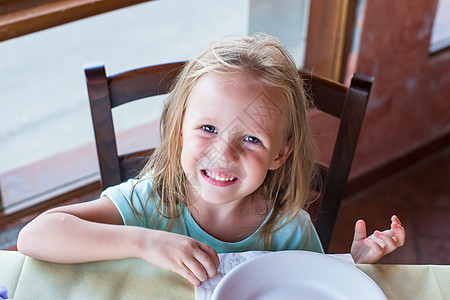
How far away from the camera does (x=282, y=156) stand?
999 millimetres

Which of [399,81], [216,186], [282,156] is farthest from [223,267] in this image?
[399,81]

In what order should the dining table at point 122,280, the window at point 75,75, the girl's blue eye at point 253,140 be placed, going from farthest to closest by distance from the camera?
1. the window at point 75,75
2. the girl's blue eye at point 253,140
3. the dining table at point 122,280

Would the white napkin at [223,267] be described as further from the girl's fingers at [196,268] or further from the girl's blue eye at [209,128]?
the girl's blue eye at [209,128]

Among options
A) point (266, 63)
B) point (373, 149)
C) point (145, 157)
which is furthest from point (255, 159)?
point (373, 149)

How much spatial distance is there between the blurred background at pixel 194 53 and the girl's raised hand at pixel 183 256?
70 centimetres

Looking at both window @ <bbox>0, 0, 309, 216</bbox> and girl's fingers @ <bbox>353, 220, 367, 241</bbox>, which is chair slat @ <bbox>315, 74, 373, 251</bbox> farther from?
window @ <bbox>0, 0, 309, 216</bbox>

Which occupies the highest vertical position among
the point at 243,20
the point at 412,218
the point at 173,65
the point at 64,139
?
the point at 173,65

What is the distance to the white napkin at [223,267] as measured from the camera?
79 centimetres

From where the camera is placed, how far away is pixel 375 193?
2.23 m

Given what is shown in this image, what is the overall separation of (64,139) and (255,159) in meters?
1.05

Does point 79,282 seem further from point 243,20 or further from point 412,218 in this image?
point 412,218

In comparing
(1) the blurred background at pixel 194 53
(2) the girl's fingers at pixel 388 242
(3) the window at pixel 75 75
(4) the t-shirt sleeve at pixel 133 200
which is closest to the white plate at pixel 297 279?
(2) the girl's fingers at pixel 388 242

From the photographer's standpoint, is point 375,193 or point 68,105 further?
point 375,193

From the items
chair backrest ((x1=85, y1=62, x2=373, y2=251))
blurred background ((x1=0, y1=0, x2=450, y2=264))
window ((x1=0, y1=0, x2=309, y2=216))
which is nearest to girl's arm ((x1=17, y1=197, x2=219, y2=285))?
chair backrest ((x1=85, y1=62, x2=373, y2=251))
